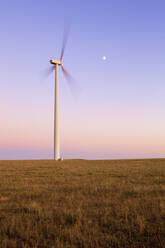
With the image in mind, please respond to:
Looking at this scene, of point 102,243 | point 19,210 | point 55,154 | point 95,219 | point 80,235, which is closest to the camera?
point 102,243

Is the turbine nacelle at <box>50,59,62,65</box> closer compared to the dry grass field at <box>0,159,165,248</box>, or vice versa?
the dry grass field at <box>0,159,165,248</box>

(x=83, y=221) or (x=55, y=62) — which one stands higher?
(x=55, y=62)

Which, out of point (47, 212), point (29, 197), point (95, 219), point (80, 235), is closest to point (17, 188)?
point (29, 197)

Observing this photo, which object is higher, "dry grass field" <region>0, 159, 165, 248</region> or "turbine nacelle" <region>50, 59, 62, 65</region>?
"turbine nacelle" <region>50, 59, 62, 65</region>

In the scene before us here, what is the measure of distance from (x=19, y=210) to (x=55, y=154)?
40.4 meters

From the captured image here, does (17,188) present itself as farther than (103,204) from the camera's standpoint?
Yes

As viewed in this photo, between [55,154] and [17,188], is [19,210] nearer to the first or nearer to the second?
[17,188]

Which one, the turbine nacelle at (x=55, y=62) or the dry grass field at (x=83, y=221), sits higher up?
the turbine nacelle at (x=55, y=62)

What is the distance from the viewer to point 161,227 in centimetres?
775

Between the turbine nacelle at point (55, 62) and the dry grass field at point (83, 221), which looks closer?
the dry grass field at point (83, 221)

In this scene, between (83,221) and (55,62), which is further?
(55,62)

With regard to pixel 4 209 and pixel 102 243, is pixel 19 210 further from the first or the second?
pixel 102 243

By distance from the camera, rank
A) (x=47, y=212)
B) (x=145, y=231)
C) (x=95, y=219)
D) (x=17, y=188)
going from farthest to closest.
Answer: (x=17, y=188) < (x=47, y=212) < (x=95, y=219) < (x=145, y=231)

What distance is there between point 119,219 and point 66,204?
10.0 ft
